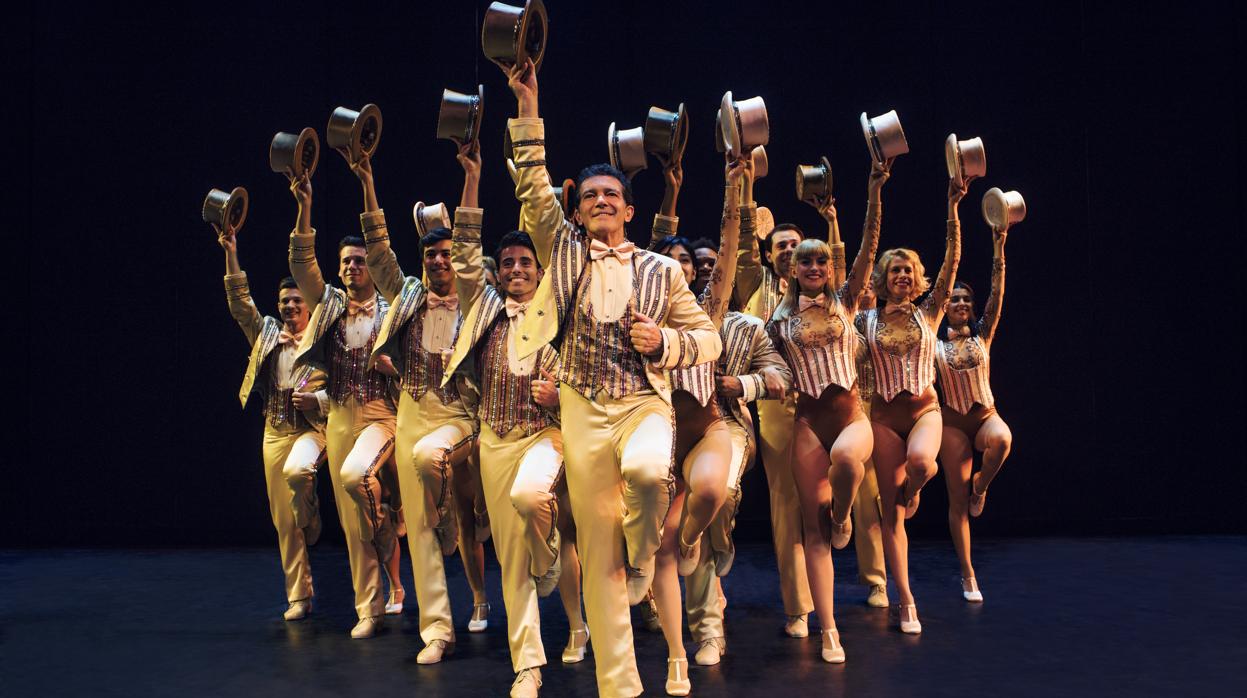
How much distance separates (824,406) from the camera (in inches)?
163

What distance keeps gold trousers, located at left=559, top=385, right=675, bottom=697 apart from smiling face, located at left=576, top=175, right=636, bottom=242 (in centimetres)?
53

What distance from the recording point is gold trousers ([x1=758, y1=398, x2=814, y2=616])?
170 inches

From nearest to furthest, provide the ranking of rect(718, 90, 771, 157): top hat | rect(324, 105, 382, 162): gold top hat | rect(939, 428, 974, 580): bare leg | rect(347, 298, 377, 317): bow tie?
rect(718, 90, 771, 157): top hat → rect(324, 105, 382, 162): gold top hat → rect(347, 298, 377, 317): bow tie → rect(939, 428, 974, 580): bare leg

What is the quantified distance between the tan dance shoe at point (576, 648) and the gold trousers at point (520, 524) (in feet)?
1.34

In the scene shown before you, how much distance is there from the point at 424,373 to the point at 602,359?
4.65ft

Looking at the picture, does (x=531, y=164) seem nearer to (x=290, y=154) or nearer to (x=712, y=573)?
(x=712, y=573)

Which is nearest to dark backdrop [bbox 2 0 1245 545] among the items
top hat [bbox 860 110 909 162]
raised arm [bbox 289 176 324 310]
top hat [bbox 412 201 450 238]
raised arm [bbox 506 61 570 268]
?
top hat [bbox 412 201 450 238]

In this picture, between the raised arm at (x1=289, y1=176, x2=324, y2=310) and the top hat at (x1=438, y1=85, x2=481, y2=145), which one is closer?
the top hat at (x1=438, y1=85, x2=481, y2=145)

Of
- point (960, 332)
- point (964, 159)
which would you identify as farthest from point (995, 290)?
point (964, 159)

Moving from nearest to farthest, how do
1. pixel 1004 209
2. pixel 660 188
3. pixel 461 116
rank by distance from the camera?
pixel 461 116, pixel 1004 209, pixel 660 188

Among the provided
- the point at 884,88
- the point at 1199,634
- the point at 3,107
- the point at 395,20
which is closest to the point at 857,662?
the point at 1199,634

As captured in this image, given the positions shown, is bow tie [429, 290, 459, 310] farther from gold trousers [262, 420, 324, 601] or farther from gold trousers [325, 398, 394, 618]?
gold trousers [262, 420, 324, 601]

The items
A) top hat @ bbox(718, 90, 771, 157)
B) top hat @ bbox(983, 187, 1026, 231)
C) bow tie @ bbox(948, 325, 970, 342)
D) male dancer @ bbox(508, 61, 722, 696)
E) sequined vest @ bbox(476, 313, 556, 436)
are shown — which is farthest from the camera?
bow tie @ bbox(948, 325, 970, 342)

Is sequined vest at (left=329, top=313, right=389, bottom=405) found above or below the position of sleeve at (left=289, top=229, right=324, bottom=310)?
below
